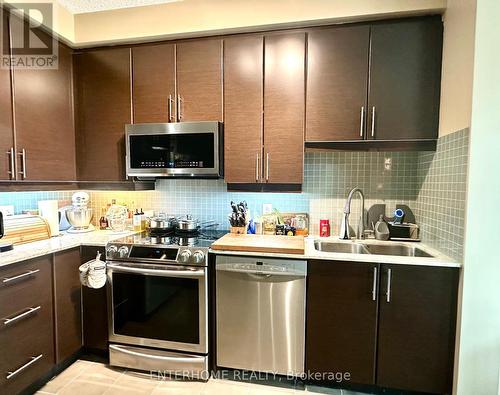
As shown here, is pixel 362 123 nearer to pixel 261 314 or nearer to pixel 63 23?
pixel 261 314

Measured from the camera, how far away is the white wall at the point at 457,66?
1465mm

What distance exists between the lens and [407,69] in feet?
6.02

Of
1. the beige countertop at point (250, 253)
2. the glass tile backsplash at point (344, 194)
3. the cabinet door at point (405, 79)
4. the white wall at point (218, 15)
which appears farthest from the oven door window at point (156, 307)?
the white wall at point (218, 15)

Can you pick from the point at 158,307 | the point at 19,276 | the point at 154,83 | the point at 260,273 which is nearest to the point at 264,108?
the point at 154,83

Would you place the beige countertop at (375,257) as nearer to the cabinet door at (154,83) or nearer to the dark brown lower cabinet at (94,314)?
the dark brown lower cabinet at (94,314)

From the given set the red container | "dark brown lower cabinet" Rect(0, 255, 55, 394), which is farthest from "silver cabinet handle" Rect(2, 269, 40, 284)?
the red container

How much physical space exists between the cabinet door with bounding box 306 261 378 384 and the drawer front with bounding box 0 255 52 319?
1.64 meters

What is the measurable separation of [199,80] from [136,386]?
2142mm

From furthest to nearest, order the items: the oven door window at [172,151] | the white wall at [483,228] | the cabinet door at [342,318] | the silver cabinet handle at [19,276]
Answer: the oven door window at [172,151]
the cabinet door at [342,318]
the silver cabinet handle at [19,276]
the white wall at [483,228]

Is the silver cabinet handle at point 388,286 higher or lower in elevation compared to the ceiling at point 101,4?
lower

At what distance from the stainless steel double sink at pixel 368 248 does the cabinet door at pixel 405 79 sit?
759mm

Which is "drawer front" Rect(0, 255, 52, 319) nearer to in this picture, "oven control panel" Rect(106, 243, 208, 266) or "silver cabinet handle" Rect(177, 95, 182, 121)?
"oven control panel" Rect(106, 243, 208, 266)

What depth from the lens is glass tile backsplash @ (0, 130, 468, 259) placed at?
5.63ft

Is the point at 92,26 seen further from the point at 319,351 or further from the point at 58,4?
the point at 319,351
